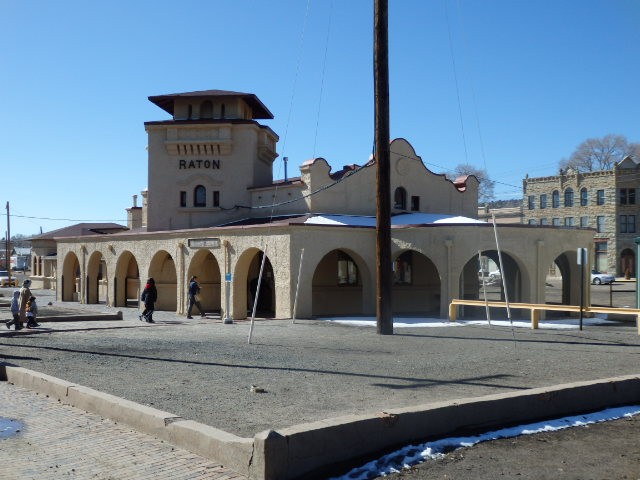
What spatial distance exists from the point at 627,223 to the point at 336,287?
51.0 m

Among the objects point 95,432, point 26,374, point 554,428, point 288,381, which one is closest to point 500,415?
point 554,428

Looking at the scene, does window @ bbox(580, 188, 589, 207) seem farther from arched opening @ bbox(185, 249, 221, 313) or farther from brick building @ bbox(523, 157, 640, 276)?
arched opening @ bbox(185, 249, 221, 313)

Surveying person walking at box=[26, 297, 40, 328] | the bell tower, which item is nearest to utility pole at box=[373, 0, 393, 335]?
person walking at box=[26, 297, 40, 328]

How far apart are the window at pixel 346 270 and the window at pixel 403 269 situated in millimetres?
1878

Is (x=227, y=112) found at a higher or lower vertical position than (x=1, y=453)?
higher

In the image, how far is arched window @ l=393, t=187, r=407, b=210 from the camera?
30.0m

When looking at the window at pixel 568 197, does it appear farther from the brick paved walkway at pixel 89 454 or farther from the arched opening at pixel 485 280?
the brick paved walkway at pixel 89 454

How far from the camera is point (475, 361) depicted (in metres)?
13.2

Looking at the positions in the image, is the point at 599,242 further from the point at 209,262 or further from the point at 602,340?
the point at 602,340

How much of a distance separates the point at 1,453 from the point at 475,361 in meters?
9.04

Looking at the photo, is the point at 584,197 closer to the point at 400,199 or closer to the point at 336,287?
the point at 400,199

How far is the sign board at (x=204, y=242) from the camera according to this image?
27.4 metres

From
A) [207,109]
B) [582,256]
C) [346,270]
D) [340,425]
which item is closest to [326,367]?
[340,425]

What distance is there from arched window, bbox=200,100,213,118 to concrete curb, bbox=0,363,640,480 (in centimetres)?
2506
